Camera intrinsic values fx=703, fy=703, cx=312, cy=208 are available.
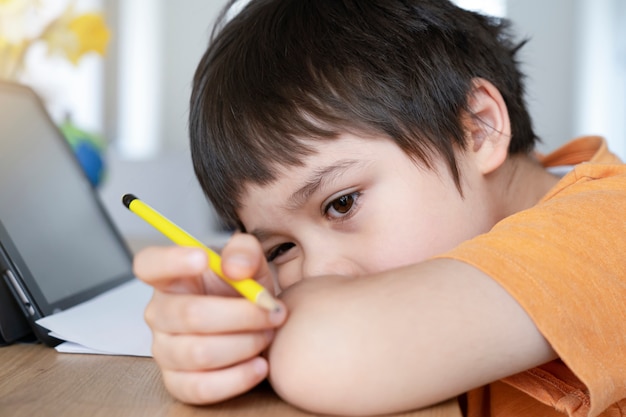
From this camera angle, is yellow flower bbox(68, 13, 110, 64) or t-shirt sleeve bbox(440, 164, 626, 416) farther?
yellow flower bbox(68, 13, 110, 64)

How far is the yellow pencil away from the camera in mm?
392

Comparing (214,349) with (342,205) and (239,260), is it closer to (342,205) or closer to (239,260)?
(239,260)

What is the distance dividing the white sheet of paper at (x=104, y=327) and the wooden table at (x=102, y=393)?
0.02m

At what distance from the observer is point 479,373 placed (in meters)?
0.42

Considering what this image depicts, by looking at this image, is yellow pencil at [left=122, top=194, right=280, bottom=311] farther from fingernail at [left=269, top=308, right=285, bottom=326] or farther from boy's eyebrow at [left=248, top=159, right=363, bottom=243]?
boy's eyebrow at [left=248, top=159, right=363, bottom=243]

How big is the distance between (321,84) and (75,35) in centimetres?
61

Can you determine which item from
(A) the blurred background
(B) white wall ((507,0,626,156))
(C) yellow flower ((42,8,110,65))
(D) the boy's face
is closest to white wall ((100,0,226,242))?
(A) the blurred background

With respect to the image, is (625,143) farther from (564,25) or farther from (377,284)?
(377,284)

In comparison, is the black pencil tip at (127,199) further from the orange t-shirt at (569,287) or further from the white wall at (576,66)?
the white wall at (576,66)

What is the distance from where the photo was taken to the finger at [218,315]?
1.34ft

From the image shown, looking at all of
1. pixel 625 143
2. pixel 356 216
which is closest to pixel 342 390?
pixel 356 216

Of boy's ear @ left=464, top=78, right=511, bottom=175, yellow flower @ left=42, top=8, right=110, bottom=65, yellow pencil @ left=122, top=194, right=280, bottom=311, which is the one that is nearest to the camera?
yellow pencil @ left=122, top=194, right=280, bottom=311

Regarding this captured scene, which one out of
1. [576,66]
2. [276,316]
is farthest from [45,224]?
[576,66]

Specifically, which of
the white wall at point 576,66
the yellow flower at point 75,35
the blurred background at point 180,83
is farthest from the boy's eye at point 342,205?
the white wall at point 576,66
